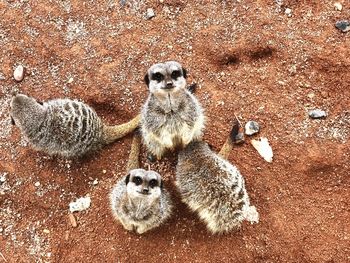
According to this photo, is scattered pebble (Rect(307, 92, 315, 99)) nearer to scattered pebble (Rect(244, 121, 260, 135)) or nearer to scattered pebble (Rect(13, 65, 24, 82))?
scattered pebble (Rect(244, 121, 260, 135))

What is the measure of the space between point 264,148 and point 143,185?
87 centimetres

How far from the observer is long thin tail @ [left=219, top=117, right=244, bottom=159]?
3.13m

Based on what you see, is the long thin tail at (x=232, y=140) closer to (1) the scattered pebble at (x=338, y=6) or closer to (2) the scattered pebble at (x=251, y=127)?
(2) the scattered pebble at (x=251, y=127)

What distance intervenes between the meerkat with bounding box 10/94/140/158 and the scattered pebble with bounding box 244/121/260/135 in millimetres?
993

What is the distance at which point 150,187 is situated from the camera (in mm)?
2799

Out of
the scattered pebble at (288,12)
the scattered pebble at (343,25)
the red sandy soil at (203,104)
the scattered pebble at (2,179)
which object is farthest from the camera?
the scattered pebble at (288,12)

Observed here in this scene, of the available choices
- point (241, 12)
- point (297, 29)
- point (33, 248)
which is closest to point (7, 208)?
point (33, 248)

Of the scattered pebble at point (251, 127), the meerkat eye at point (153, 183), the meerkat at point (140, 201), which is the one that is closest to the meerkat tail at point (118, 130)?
the meerkat at point (140, 201)

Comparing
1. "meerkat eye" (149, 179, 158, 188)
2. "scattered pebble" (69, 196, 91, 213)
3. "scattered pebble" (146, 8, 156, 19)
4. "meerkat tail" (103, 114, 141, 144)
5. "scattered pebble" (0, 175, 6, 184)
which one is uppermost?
"scattered pebble" (146, 8, 156, 19)

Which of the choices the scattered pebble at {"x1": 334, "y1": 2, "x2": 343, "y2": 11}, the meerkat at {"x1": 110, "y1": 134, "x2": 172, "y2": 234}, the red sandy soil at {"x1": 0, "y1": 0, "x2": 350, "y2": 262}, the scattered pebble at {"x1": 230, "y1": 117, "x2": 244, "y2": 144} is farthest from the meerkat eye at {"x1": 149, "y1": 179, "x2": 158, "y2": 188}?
the scattered pebble at {"x1": 334, "y1": 2, "x2": 343, "y2": 11}

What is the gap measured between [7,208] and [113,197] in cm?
79

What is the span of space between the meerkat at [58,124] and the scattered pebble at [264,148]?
1.05 meters

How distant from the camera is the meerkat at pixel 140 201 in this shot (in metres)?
2.79

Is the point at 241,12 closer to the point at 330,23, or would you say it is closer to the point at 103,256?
the point at 330,23
